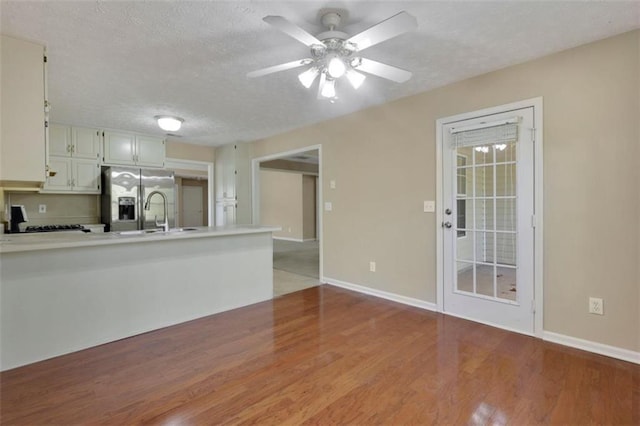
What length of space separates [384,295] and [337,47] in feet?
9.17

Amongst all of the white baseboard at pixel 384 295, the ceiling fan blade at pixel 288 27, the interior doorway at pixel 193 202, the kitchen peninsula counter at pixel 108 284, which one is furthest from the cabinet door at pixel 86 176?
the interior doorway at pixel 193 202

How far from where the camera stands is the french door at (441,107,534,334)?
8.89 feet

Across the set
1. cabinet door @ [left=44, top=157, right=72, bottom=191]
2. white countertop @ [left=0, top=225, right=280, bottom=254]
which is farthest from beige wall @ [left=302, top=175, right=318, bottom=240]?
white countertop @ [left=0, top=225, right=280, bottom=254]

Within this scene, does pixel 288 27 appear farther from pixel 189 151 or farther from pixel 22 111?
pixel 189 151

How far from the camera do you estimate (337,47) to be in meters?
2.06

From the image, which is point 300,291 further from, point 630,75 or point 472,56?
point 630,75

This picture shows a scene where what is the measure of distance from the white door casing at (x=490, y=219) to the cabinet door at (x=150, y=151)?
4.52 metres

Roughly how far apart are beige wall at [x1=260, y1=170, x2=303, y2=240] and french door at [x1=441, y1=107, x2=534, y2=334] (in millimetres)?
6575

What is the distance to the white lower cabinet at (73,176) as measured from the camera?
439 centimetres

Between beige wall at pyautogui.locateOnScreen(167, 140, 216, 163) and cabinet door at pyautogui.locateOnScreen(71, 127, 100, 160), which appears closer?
cabinet door at pyautogui.locateOnScreen(71, 127, 100, 160)

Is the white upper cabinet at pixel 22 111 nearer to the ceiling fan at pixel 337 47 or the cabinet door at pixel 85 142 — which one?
the ceiling fan at pixel 337 47

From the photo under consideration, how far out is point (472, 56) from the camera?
2.57m

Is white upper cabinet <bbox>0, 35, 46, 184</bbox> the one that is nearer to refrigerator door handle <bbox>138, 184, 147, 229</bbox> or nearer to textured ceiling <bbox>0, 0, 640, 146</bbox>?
textured ceiling <bbox>0, 0, 640, 146</bbox>

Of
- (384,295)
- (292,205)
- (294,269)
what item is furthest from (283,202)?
(384,295)
